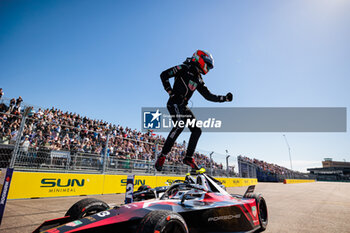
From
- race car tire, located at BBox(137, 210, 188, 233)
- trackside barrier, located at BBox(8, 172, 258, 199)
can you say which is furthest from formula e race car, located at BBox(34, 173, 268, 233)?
trackside barrier, located at BBox(8, 172, 258, 199)

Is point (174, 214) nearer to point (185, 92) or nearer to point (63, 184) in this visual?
point (185, 92)

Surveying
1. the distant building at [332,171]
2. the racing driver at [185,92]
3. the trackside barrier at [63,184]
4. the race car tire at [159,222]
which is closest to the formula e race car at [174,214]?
the race car tire at [159,222]

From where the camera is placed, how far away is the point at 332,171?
238 ft

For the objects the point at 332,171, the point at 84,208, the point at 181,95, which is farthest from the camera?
the point at 332,171

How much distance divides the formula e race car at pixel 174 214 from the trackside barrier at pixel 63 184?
2113 mm

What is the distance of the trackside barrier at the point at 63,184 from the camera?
5797 millimetres

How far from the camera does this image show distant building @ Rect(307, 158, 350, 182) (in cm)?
5544

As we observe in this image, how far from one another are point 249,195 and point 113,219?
8.12 feet

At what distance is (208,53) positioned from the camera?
11.5 feet

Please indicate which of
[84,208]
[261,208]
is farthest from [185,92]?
[261,208]

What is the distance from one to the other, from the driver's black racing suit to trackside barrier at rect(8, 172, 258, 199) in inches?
76.0

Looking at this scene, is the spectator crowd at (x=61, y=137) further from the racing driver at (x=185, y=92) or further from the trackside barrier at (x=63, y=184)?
the racing driver at (x=185, y=92)

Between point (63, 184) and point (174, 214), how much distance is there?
645 cm

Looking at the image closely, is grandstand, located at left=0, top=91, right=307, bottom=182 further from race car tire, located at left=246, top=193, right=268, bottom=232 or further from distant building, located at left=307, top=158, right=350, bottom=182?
distant building, located at left=307, top=158, right=350, bottom=182
